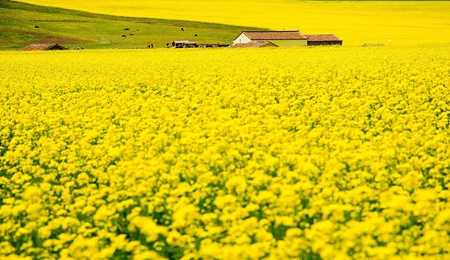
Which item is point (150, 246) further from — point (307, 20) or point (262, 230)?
point (307, 20)

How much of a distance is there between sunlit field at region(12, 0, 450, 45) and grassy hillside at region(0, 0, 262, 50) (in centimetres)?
417

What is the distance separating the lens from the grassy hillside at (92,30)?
7356 cm

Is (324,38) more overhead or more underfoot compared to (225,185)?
more overhead

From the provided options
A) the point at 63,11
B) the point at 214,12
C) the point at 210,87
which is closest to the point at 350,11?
the point at 214,12

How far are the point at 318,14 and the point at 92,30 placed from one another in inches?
1527

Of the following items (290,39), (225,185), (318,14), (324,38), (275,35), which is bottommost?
(225,185)

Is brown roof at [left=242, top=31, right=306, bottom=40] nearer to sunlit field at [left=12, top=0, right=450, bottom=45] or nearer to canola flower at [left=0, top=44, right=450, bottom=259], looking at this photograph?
sunlit field at [left=12, top=0, right=450, bottom=45]

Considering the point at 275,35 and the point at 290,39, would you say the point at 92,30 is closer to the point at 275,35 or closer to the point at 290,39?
the point at 275,35

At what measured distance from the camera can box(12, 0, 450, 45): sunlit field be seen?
7150cm

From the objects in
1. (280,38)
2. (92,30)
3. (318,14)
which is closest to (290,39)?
(280,38)

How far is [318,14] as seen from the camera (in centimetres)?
9456

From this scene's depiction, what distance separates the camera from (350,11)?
9750 centimetres

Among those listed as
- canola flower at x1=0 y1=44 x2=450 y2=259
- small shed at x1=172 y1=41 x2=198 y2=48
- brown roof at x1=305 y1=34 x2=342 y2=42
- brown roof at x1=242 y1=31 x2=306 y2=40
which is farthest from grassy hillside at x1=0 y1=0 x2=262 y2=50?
canola flower at x1=0 y1=44 x2=450 y2=259

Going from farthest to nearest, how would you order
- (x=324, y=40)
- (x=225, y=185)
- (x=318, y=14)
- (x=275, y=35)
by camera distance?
(x=318, y=14)
(x=275, y=35)
(x=324, y=40)
(x=225, y=185)
